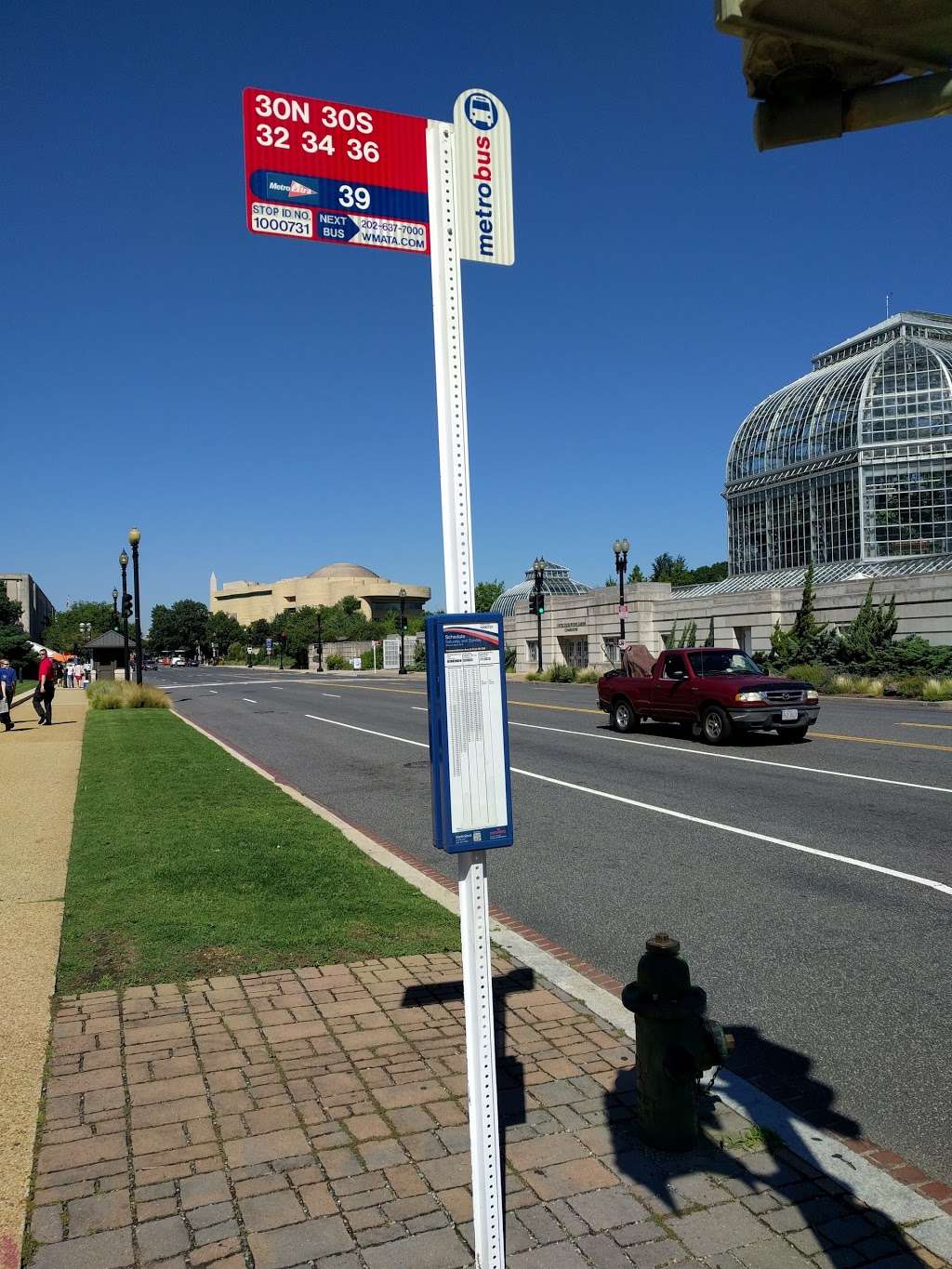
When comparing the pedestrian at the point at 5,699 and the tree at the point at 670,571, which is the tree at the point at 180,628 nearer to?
the tree at the point at 670,571

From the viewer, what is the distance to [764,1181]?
11.9ft

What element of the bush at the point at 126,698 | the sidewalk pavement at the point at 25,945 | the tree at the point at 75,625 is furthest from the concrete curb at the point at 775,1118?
the tree at the point at 75,625

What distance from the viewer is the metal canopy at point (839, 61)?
7.32 ft

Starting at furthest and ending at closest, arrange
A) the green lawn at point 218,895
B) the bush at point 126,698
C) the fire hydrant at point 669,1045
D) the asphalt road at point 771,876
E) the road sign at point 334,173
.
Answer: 1. the bush at point 126,698
2. the green lawn at point 218,895
3. the asphalt road at point 771,876
4. the fire hydrant at point 669,1045
5. the road sign at point 334,173

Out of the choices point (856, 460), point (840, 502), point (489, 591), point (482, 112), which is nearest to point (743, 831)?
point (482, 112)

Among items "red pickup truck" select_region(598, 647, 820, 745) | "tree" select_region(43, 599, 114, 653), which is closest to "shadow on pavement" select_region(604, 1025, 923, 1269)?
"red pickup truck" select_region(598, 647, 820, 745)

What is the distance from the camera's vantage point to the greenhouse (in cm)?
4041

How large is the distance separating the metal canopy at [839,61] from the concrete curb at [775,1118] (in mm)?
3421

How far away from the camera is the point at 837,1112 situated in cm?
426

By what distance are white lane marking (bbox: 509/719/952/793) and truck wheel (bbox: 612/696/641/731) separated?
0.58m

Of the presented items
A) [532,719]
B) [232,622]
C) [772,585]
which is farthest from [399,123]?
[232,622]

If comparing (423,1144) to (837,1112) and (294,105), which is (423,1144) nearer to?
(837,1112)

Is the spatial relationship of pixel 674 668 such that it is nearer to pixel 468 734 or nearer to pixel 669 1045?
pixel 669 1045

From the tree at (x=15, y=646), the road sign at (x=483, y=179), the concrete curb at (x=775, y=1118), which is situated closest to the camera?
the road sign at (x=483, y=179)
